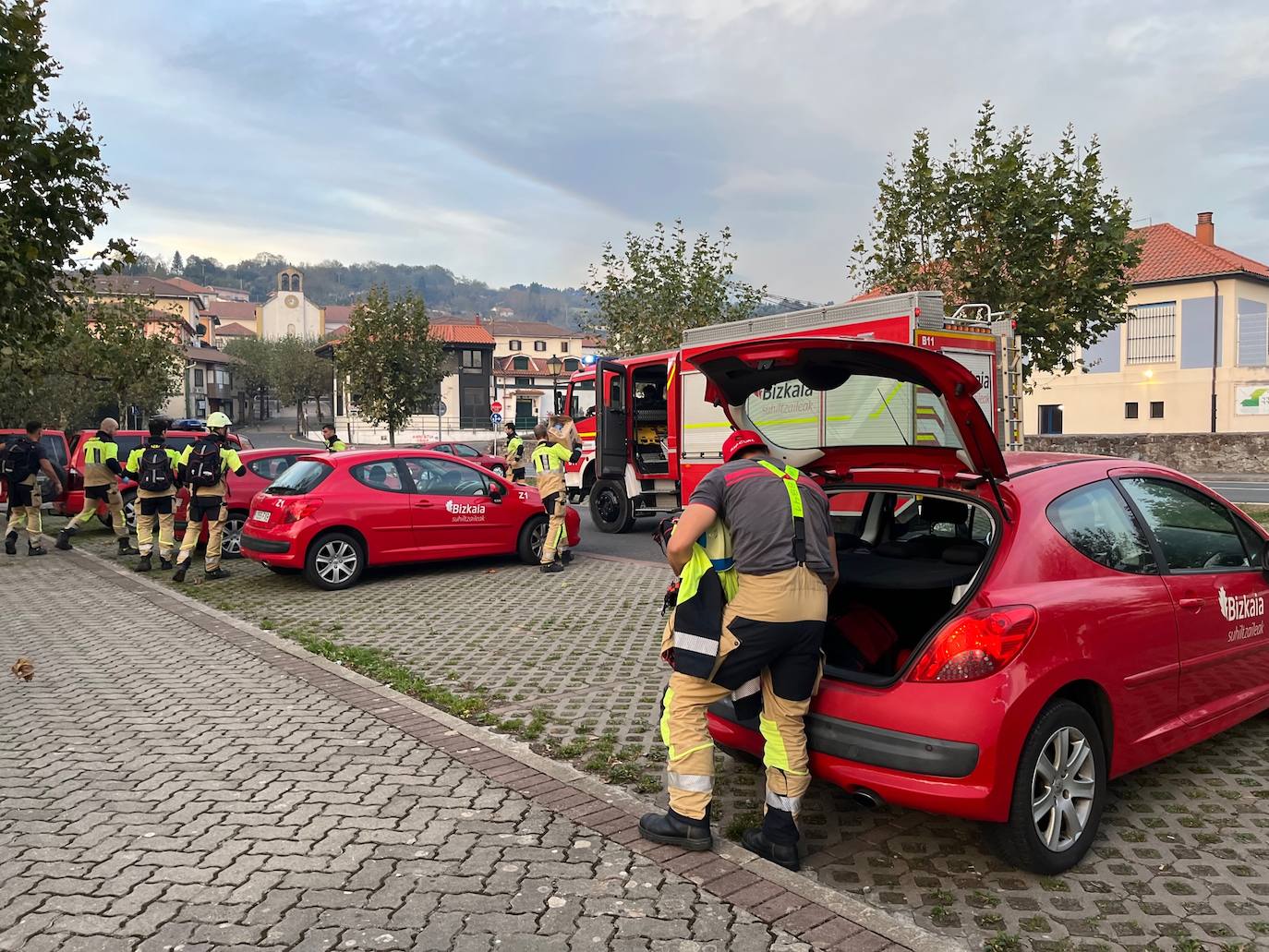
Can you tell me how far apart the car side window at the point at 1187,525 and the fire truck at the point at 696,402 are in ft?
5.54

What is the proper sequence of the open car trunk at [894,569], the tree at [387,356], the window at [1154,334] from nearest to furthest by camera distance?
the open car trunk at [894,569] → the tree at [387,356] → the window at [1154,334]

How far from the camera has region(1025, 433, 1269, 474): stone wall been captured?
97.4ft

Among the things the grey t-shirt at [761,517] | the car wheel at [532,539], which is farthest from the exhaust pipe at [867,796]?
the car wheel at [532,539]

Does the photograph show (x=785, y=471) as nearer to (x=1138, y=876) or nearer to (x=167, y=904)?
(x=1138, y=876)

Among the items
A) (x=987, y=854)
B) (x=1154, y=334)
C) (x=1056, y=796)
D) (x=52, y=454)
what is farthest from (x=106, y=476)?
(x=1154, y=334)

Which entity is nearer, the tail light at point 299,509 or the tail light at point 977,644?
the tail light at point 977,644

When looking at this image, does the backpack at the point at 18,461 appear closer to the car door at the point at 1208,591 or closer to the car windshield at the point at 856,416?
the car windshield at the point at 856,416

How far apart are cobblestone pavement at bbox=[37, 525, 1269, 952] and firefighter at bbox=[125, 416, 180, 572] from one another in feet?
Answer: 18.0

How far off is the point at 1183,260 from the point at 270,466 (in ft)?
147

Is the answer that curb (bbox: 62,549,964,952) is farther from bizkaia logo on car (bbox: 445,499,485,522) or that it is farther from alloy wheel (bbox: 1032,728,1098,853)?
bizkaia logo on car (bbox: 445,499,485,522)

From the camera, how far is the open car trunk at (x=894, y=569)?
13.4 ft

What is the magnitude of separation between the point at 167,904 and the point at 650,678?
11.6 ft

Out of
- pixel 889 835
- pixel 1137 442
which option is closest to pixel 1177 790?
pixel 889 835

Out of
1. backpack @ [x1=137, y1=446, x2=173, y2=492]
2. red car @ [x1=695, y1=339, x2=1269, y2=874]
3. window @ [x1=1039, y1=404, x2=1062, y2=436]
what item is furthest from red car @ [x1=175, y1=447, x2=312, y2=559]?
window @ [x1=1039, y1=404, x2=1062, y2=436]
